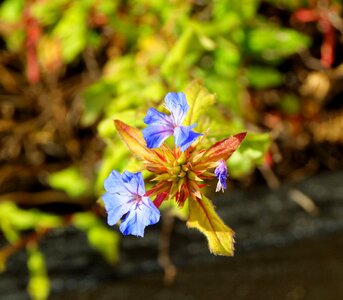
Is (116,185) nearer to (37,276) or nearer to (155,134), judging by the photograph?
(155,134)

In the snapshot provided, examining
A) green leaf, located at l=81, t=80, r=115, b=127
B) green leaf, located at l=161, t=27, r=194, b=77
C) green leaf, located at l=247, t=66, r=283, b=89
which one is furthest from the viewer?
green leaf, located at l=247, t=66, r=283, b=89

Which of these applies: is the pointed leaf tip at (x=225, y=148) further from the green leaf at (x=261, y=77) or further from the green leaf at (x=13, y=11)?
the green leaf at (x=13, y=11)

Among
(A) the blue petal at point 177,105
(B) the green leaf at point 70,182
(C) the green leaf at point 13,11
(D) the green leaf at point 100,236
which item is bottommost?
(D) the green leaf at point 100,236

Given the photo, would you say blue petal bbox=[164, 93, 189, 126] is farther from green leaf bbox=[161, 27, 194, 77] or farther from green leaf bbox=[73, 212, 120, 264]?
green leaf bbox=[73, 212, 120, 264]

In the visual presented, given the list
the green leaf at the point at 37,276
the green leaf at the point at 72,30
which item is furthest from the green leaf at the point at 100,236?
the green leaf at the point at 72,30

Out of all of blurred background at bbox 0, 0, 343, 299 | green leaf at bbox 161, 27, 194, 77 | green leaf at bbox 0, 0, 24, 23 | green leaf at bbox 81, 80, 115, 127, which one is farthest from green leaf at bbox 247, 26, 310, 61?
green leaf at bbox 0, 0, 24, 23

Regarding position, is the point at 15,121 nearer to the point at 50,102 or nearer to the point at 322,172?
the point at 50,102

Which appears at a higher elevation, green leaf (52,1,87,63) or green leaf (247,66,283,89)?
green leaf (52,1,87,63)
